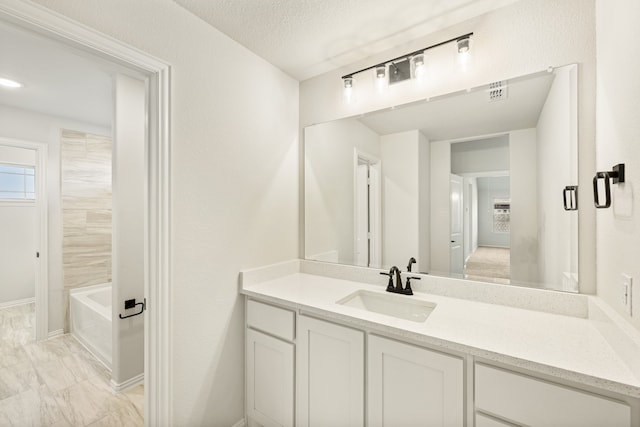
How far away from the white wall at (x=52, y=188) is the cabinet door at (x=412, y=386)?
3568mm

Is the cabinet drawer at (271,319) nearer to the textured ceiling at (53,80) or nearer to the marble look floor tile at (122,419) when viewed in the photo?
the marble look floor tile at (122,419)

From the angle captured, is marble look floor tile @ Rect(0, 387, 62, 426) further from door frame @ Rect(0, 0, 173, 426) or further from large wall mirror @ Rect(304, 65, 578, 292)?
large wall mirror @ Rect(304, 65, 578, 292)

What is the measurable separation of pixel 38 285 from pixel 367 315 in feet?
11.9

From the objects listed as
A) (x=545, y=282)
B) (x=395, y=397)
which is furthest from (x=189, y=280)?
(x=545, y=282)

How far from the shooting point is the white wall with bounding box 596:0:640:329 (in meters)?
0.84

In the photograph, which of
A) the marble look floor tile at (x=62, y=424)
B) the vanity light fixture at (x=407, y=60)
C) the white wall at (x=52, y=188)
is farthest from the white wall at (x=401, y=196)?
the white wall at (x=52, y=188)

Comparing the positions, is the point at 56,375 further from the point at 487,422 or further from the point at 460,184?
the point at 460,184

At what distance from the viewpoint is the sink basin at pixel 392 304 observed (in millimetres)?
1524

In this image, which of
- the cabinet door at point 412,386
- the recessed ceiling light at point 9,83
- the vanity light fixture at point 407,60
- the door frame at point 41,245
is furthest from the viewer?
the door frame at point 41,245

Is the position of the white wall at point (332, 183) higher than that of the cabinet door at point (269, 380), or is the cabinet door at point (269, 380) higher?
the white wall at point (332, 183)

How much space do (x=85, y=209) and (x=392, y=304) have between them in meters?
3.60

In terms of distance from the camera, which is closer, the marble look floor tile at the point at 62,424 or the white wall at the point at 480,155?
the white wall at the point at 480,155

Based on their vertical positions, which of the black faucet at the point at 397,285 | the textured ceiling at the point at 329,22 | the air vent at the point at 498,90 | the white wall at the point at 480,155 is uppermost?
the textured ceiling at the point at 329,22

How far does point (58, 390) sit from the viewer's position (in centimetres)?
208
